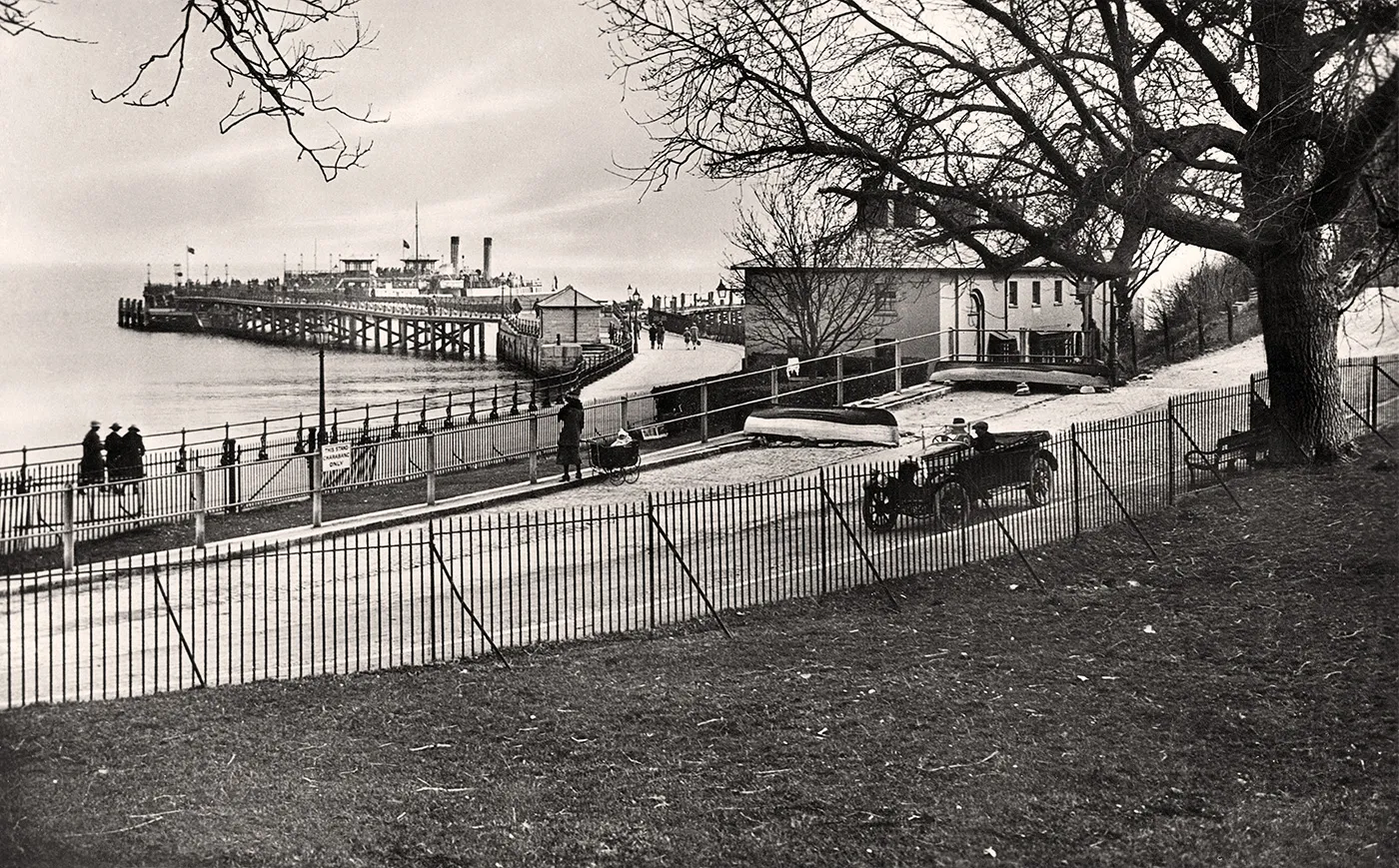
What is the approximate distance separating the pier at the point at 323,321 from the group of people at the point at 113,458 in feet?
5.29

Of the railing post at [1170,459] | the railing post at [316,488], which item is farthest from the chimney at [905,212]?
the railing post at [316,488]

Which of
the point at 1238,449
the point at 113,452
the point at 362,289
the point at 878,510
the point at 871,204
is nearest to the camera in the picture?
the point at 878,510

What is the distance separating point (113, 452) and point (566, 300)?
52.0 ft

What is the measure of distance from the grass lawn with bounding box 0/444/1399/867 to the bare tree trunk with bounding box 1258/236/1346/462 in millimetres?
3595

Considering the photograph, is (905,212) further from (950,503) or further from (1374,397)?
(1374,397)

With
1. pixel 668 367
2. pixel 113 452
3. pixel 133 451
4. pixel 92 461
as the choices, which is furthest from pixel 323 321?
pixel 92 461

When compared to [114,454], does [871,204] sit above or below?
above

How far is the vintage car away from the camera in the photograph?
14969 mm

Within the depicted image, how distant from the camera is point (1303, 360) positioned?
1598cm

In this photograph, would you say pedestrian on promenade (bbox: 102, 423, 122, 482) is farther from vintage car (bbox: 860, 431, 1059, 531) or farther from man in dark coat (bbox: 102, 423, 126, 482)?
vintage car (bbox: 860, 431, 1059, 531)

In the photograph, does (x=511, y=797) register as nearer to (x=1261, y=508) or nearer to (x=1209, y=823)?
(x=1209, y=823)

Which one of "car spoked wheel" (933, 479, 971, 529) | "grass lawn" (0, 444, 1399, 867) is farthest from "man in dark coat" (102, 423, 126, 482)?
"car spoked wheel" (933, 479, 971, 529)

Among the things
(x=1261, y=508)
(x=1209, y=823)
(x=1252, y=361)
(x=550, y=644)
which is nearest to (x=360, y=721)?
(x=550, y=644)

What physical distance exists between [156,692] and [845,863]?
6.26 meters
